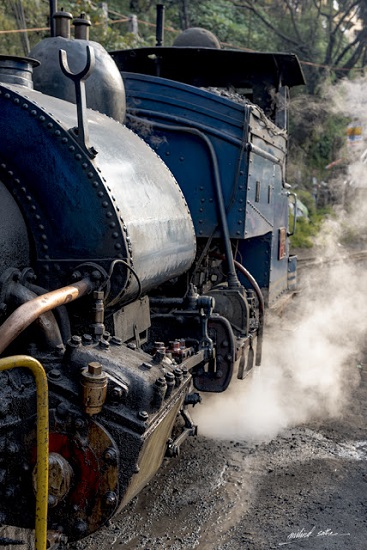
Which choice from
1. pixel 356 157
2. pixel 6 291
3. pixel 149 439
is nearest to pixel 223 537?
pixel 149 439

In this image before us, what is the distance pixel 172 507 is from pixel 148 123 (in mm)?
3039

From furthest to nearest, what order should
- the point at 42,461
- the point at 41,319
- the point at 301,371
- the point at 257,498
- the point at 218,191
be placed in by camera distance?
the point at 301,371 < the point at 218,191 < the point at 257,498 < the point at 41,319 < the point at 42,461

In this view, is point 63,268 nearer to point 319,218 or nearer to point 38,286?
point 38,286

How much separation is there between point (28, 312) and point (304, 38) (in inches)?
981

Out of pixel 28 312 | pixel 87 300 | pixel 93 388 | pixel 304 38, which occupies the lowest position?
pixel 93 388

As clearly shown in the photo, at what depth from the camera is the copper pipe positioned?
2.42 metres

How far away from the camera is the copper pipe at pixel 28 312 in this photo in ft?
7.93

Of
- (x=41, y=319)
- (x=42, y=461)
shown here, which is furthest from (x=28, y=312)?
(x=42, y=461)

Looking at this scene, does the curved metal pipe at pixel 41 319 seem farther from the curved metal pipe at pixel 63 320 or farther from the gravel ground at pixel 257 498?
the gravel ground at pixel 257 498

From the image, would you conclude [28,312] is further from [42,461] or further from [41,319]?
[42,461]

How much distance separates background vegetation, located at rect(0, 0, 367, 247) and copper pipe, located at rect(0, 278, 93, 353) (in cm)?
1684

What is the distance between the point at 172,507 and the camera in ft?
13.1

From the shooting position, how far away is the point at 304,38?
2509cm

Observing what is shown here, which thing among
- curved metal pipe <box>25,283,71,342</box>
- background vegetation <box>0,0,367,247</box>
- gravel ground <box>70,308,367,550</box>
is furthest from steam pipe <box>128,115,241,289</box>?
background vegetation <box>0,0,367,247</box>
